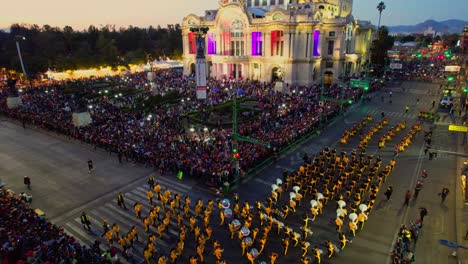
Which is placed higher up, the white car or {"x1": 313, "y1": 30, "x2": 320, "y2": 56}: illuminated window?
{"x1": 313, "y1": 30, "x2": 320, "y2": 56}: illuminated window

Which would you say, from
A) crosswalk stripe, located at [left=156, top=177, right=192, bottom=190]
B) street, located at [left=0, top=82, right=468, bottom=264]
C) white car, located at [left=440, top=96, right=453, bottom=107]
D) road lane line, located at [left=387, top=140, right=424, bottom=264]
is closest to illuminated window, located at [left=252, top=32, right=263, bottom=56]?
street, located at [left=0, top=82, right=468, bottom=264]

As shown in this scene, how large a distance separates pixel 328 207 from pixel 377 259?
193 inches

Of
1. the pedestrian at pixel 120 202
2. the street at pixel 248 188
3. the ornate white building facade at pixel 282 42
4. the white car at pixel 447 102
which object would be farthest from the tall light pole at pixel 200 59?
the white car at pixel 447 102

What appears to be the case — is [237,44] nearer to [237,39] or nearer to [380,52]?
[237,39]

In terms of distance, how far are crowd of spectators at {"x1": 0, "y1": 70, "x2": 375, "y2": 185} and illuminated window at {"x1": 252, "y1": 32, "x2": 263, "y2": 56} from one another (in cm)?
981

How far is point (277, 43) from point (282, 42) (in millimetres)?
1091

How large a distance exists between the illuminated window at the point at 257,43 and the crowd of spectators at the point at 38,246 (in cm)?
5094

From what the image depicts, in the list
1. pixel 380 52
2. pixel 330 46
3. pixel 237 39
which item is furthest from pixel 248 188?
pixel 380 52

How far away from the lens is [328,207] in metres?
19.2

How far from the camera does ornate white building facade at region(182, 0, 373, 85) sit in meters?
55.0

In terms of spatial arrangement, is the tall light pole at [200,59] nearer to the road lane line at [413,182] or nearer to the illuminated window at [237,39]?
the road lane line at [413,182]

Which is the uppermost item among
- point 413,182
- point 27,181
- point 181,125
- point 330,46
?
point 330,46

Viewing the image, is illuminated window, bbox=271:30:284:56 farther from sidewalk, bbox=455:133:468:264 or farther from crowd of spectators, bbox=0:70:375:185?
sidewalk, bbox=455:133:468:264

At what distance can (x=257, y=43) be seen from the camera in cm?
5909
